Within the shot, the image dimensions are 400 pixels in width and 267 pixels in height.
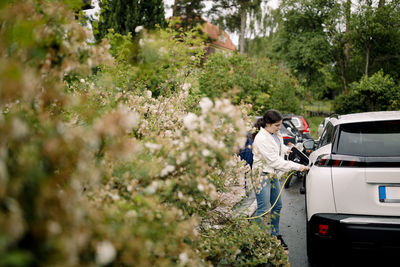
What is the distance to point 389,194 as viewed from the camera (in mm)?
3270

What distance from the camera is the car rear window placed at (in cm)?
342

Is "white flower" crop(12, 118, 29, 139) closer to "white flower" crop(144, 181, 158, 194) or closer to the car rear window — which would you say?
"white flower" crop(144, 181, 158, 194)

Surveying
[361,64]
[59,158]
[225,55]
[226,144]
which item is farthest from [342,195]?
[361,64]

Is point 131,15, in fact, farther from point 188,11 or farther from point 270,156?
point 270,156

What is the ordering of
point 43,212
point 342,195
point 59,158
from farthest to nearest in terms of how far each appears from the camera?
1. point 342,195
2. point 59,158
3. point 43,212

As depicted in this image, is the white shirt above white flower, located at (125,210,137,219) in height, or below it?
below

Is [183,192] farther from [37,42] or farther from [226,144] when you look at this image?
[37,42]

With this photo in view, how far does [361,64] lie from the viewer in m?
33.1

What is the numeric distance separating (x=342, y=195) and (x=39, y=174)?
9.94 feet

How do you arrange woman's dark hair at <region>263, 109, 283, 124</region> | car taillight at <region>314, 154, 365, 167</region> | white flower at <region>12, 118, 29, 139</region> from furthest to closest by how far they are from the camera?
1. woman's dark hair at <region>263, 109, 283, 124</region>
2. car taillight at <region>314, 154, 365, 167</region>
3. white flower at <region>12, 118, 29, 139</region>

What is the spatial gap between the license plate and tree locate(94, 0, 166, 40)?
43.1ft

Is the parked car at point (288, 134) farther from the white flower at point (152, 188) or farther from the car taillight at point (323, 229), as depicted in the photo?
the white flower at point (152, 188)

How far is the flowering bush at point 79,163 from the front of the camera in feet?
4.40

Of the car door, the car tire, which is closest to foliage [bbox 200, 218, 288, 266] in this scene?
the car tire
